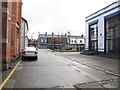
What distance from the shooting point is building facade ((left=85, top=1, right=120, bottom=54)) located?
4016 centimetres

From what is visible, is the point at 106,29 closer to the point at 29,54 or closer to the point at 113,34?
the point at 113,34

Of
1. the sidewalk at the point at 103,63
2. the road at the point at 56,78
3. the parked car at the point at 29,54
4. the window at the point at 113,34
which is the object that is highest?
the window at the point at 113,34

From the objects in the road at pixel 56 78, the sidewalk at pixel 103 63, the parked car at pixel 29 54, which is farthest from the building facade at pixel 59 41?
the road at pixel 56 78

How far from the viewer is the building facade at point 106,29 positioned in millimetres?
40156

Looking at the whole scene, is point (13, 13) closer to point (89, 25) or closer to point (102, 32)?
point (102, 32)

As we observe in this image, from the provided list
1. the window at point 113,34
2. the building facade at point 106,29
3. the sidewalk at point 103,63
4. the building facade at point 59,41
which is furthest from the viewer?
the building facade at point 59,41

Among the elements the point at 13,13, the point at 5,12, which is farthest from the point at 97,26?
the point at 5,12

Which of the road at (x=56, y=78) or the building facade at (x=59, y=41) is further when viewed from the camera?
the building facade at (x=59, y=41)

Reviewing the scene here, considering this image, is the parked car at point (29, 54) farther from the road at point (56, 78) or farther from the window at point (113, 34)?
the window at point (113, 34)

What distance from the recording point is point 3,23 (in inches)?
696

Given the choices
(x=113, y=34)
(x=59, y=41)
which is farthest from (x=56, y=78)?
(x=59, y=41)

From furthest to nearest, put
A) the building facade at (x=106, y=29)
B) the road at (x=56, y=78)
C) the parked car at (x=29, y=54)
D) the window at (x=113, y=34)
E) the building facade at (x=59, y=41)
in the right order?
the building facade at (x=59, y=41) → the building facade at (x=106, y=29) → the window at (x=113, y=34) → the parked car at (x=29, y=54) → the road at (x=56, y=78)

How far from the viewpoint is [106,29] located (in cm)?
4472

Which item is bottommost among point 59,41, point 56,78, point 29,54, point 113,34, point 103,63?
point 103,63
